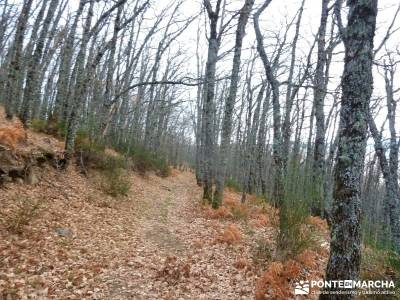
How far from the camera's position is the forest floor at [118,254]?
4773mm

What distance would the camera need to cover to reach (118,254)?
6.09 meters

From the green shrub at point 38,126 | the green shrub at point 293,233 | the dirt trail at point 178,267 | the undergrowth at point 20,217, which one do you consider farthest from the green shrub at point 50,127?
the green shrub at point 293,233

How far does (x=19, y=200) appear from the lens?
256 inches

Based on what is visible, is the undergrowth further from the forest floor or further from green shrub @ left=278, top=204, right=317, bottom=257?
green shrub @ left=278, top=204, right=317, bottom=257

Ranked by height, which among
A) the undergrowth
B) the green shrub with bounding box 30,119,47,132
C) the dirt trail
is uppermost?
the green shrub with bounding box 30,119,47,132

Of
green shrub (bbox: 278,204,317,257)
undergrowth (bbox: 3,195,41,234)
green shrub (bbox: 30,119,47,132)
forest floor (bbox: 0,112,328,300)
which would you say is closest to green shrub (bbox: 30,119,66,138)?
green shrub (bbox: 30,119,47,132)

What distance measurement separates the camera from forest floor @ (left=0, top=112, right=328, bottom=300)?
477 cm

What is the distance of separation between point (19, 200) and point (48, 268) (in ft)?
6.83

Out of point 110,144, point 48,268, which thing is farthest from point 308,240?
point 110,144

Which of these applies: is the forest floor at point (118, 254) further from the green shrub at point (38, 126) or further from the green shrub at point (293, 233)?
the green shrub at point (38, 126)

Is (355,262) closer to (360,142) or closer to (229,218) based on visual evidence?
(360,142)

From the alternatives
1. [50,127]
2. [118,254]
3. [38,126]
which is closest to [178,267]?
[118,254]

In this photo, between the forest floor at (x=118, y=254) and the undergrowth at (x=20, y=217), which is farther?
the undergrowth at (x=20, y=217)

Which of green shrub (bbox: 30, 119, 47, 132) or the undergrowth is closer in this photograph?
the undergrowth
